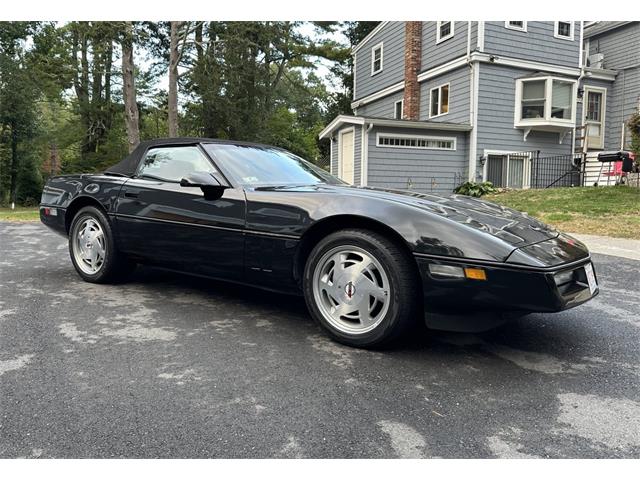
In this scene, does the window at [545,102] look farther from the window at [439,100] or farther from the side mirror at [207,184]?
the side mirror at [207,184]

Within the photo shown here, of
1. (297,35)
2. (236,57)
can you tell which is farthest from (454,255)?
(297,35)

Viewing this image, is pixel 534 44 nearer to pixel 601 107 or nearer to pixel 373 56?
pixel 601 107

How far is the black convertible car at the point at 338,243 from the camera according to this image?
2520mm

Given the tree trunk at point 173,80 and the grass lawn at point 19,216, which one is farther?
the tree trunk at point 173,80

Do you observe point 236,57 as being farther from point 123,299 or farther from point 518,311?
point 518,311

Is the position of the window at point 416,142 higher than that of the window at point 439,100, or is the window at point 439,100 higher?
the window at point 439,100

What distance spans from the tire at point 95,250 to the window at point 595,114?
1875 centimetres

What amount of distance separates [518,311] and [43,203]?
184 inches

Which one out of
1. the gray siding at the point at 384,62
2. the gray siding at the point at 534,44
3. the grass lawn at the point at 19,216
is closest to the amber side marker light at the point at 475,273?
the grass lawn at the point at 19,216

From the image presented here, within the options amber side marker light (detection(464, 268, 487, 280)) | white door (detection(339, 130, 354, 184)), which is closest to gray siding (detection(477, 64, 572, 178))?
white door (detection(339, 130, 354, 184))

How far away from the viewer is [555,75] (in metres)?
16.8

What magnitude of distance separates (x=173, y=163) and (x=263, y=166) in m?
0.80

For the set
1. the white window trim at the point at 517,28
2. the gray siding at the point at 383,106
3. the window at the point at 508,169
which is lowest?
the window at the point at 508,169

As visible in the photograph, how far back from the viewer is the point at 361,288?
2822 mm
